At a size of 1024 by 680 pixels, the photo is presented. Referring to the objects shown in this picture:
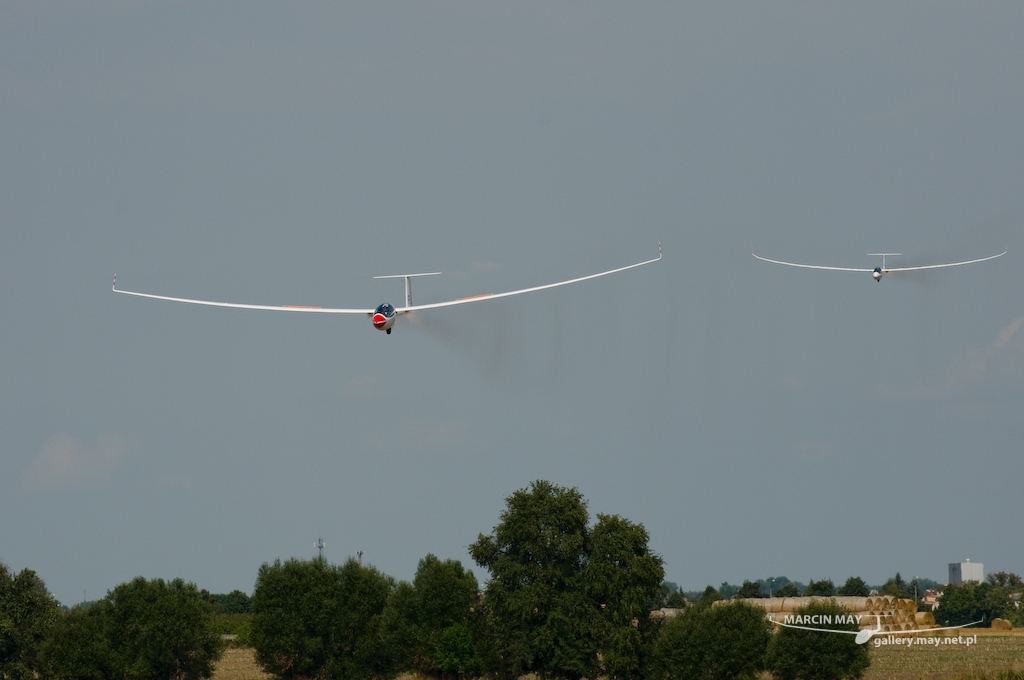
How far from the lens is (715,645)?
217 ft

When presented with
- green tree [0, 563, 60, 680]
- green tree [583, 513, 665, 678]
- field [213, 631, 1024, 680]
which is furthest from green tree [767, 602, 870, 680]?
green tree [0, 563, 60, 680]

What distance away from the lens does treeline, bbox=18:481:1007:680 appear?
67.3 metres

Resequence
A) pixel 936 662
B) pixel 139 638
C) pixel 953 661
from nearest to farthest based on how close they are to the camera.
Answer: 1. pixel 139 638
2. pixel 953 661
3. pixel 936 662

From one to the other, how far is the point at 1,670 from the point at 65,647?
702cm

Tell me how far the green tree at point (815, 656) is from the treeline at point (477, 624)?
0.08 metres

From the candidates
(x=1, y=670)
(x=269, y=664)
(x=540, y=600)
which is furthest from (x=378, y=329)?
(x=1, y=670)

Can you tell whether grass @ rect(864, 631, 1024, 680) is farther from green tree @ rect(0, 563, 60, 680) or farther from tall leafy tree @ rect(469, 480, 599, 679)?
green tree @ rect(0, 563, 60, 680)

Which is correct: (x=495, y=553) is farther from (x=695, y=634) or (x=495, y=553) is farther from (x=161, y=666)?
(x=161, y=666)

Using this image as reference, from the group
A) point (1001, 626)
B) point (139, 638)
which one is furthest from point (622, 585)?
Answer: point (1001, 626)

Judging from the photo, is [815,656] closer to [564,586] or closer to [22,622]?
[564,586]

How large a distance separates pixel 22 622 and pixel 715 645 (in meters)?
48.2

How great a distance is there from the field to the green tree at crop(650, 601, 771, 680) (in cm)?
802

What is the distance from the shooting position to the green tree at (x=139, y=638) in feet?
253

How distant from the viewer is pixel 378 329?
51.9 meters
